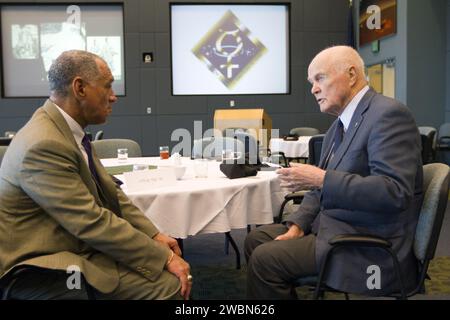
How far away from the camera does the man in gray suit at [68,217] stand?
1.52m

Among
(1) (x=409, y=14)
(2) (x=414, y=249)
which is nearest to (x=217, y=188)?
(2) (x=414, y=249)

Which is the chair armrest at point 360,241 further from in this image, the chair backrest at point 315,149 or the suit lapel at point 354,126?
the chair backrest at point 315,149

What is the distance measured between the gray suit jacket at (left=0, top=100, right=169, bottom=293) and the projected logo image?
847cm

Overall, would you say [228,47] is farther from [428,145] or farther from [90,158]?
[90,158]

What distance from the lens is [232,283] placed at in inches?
130

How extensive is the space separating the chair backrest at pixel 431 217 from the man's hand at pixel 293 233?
530 millimetres

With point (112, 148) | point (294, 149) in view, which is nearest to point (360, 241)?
point (112, 148)

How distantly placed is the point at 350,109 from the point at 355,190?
1.44 feet

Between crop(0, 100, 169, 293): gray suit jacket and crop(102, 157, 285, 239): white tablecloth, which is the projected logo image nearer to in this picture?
crop(102, 157, 285, 239): white tablecloth

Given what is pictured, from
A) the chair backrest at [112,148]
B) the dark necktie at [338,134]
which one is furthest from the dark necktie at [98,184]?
the chair backrest at [112,148]

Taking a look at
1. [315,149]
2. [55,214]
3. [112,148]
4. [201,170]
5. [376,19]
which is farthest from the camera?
[376,19]

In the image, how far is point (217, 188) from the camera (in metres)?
2.43
